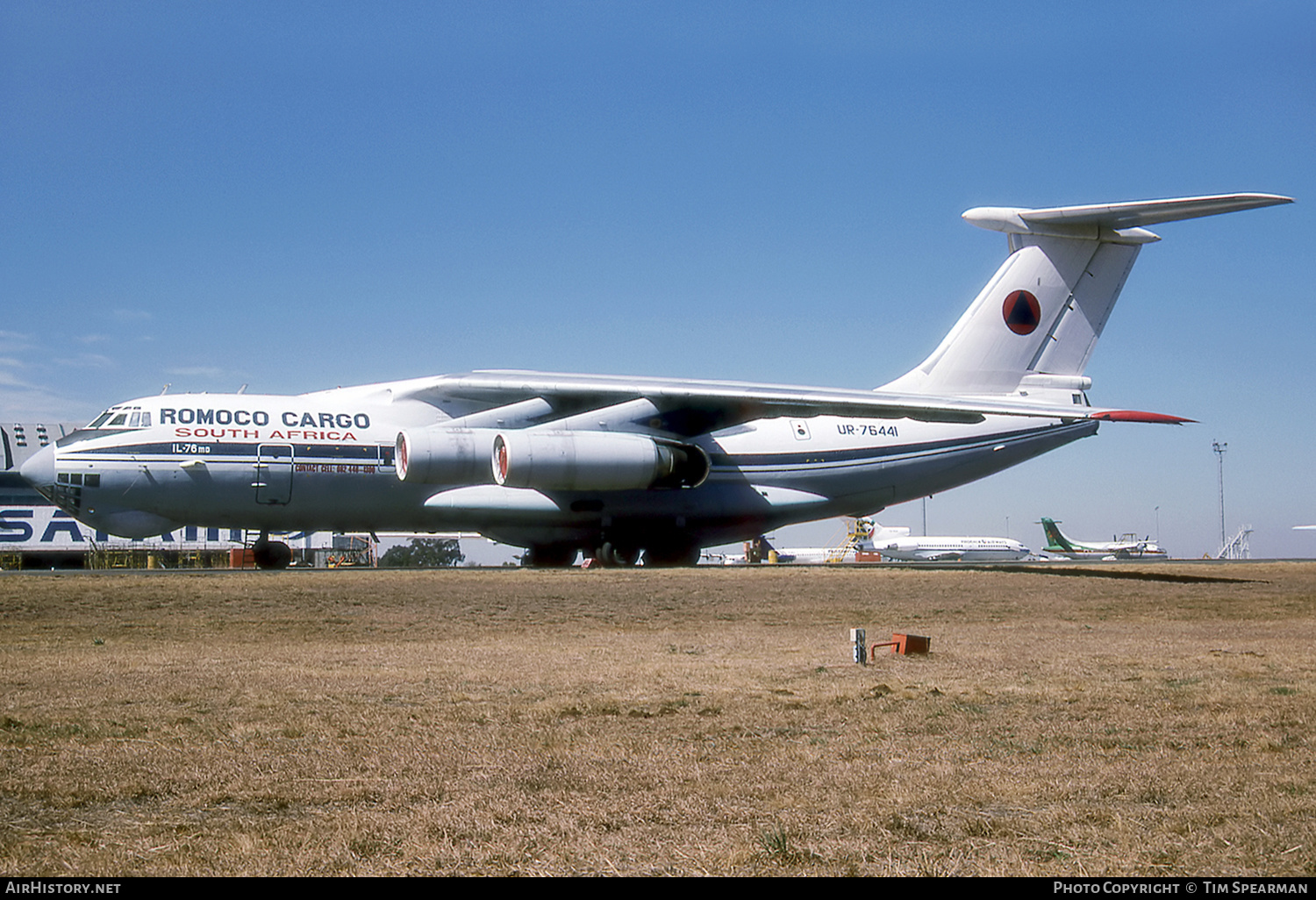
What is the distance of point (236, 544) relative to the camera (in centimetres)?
4638

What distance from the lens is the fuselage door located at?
764 inches

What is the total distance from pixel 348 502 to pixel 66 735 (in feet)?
48.8

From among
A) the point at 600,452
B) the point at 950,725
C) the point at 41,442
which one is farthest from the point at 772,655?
the point at 41,442

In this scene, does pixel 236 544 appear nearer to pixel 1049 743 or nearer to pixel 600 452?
pixel 600 452

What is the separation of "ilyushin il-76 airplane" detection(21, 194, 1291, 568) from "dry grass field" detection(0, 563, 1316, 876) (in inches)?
302

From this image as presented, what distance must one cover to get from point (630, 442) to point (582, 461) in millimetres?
1085

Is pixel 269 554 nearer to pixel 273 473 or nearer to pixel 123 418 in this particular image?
pixel 273 473

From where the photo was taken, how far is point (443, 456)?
18.4 m

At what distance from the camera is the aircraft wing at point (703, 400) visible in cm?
1988

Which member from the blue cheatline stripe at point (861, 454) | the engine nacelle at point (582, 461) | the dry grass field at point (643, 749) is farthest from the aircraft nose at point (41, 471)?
the blue cheatline stripe at point (861, 454)

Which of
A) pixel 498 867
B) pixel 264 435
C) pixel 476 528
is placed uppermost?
pixel 264 435

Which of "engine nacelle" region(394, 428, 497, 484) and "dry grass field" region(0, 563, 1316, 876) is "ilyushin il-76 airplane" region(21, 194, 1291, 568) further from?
"dry grass field" region(0, 563, 1316, 876)

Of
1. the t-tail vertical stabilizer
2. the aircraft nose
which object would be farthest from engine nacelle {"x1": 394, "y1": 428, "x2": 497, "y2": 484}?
the t-tail vertical stabilizer

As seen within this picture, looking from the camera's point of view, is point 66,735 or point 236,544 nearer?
point 66,735
